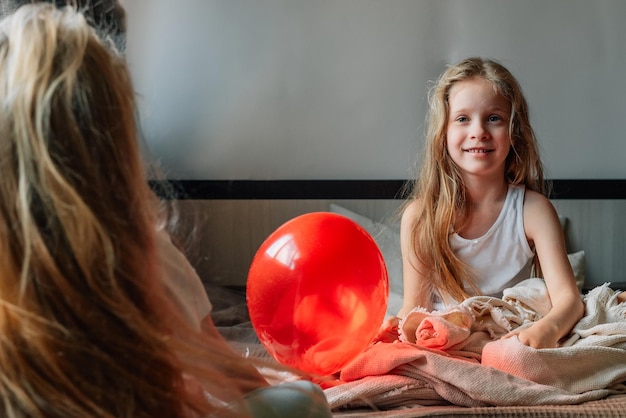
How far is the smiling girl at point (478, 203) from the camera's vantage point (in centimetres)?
154

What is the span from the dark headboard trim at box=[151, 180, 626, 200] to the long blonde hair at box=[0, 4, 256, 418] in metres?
1.57

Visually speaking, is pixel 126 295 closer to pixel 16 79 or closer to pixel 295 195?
pixel 16 79

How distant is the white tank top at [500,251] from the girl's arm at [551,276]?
0.02 meters

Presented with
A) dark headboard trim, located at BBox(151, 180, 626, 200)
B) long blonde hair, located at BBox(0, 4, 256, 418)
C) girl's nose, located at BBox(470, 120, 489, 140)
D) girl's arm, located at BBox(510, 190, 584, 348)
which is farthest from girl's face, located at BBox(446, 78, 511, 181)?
long blonde hair, located at BBox(0, 4, 256, 418)

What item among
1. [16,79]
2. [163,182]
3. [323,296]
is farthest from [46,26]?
[323,296]

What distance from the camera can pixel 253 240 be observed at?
7.66 ft

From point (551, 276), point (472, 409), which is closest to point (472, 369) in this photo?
point (472, 409)

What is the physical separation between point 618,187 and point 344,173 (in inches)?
30.1

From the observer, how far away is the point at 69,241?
2.10 ft

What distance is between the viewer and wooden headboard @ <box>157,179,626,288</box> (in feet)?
7.32

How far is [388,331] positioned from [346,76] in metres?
1.07

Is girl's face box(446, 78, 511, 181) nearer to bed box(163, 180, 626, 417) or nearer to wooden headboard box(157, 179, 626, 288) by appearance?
bed box(163, 180, 626, 417)

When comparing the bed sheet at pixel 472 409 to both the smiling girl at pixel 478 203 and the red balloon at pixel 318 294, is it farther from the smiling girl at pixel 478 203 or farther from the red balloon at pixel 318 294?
the smiling girl at pixel 478 203

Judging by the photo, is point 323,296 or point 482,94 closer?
point 323,296
